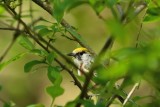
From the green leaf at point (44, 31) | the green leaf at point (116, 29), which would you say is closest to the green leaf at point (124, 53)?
the green leaf at point (116, 29)

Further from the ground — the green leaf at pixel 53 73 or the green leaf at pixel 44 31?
the green leaf at pixel 44 31

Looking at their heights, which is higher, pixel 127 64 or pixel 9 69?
pixel 127 64

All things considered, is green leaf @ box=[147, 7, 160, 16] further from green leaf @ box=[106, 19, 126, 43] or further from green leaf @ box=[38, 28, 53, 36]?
green leaf @ box=[106, 19, 126, 43]

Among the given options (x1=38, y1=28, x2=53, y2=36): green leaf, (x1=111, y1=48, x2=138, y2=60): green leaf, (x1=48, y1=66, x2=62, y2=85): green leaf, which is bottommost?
(x1=48, y1=66, x2=62, y2=85): green leaf

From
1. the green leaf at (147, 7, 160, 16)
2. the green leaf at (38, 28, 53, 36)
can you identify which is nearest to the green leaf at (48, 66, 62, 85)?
the green leaf at (38, 28, 53, 36)

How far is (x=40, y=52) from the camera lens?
1.56m

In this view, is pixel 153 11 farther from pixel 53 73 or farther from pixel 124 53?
pixel 124 53

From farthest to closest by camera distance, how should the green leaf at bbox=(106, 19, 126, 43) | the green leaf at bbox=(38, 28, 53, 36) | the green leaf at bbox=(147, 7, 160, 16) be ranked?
the green leaf at bbox=(38, 28, 53, 36), the green leaf at bbox=(147, 7, 160, 16), the green leaf at bbox=(106, 19, 126, 43)

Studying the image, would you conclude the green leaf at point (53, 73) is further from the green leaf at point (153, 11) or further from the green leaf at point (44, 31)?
the green leaf at point (153, 11)

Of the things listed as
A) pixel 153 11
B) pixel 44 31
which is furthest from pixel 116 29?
pixel 44 31

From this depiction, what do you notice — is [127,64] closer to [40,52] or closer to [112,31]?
[112,31]

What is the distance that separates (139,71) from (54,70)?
25.9 inches

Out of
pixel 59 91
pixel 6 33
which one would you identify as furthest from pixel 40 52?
pixel 6 33

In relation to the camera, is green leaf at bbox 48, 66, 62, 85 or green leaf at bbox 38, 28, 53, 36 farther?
green leaf at bbox 38, 28, 53, 36
